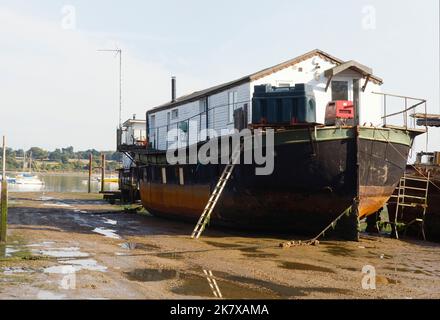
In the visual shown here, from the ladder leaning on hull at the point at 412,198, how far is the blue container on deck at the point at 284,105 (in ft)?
18.0

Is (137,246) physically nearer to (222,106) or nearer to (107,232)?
(107,232)

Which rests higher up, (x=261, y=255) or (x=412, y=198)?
(x=412, y=198)

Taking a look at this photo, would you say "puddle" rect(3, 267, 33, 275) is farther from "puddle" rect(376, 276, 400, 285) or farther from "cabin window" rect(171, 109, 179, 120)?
"cabin window" rect(171, 109, 179, 120)

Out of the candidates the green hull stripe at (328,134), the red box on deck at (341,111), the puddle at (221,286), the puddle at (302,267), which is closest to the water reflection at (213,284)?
the puddle at (221,286)

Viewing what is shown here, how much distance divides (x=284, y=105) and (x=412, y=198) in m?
6.85

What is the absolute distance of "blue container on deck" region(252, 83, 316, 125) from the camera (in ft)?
49.2

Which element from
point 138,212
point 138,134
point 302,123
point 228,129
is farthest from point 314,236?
point 138,134

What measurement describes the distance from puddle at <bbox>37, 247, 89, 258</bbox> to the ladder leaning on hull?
11.1 metres

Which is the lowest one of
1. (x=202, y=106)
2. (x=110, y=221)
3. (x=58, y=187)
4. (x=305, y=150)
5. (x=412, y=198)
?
(x=58, y=187)

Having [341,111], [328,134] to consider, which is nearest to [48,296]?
[328,134]

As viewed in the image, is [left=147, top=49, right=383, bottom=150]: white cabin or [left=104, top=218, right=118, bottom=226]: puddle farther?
[left=104, top=218, right=118, bottom=226]: puddle

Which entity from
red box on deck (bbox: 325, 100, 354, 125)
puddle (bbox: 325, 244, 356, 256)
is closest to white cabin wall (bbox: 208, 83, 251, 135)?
red box on deck (bbox: 325, 100, 354, 125)

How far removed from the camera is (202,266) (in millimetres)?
11500
